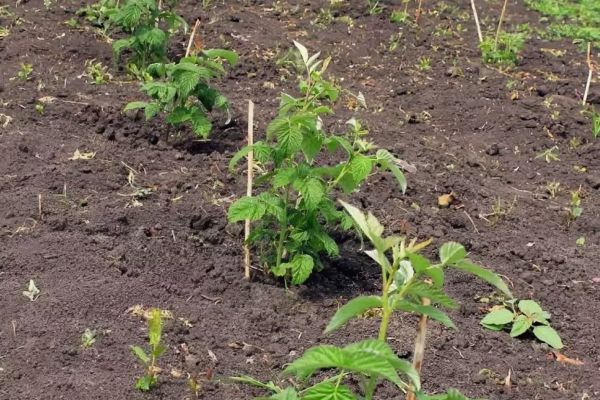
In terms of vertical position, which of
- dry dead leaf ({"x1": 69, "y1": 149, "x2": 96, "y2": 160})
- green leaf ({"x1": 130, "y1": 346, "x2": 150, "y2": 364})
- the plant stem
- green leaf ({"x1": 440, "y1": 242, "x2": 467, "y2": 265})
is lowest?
dry dead leaf ({"x1": 69, "y1": 149, "x2": 96, "y2": 160})

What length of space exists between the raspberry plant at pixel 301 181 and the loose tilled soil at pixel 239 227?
17 cm

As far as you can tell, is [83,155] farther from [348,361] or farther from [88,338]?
[348,361]

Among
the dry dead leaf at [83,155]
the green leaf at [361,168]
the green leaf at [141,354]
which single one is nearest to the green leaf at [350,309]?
the green leaf at [141,354]

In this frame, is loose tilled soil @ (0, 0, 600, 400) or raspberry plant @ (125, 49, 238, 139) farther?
raspberry plant @ (125, 49, 238, 139)

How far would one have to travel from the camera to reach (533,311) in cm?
356

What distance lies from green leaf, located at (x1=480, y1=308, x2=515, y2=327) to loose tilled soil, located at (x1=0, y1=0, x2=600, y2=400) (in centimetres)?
5

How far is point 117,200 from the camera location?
399 centimetres

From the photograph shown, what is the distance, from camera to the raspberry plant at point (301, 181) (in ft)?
10.7

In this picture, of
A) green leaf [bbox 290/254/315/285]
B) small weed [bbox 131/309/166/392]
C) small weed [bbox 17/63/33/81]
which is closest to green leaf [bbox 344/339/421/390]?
small weed [bbox 131/309/166/392]

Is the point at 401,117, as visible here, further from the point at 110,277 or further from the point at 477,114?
the point at 110,277

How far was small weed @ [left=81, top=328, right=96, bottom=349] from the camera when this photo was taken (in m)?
3.05

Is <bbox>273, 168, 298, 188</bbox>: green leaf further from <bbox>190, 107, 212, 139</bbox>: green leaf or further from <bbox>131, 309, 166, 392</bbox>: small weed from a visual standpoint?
<bbox>190, 107, 212, 139</bbox>: green leaf

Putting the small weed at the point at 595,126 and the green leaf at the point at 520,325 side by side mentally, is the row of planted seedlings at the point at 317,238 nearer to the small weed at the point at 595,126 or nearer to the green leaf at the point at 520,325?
the green leaf at the point at 520,325

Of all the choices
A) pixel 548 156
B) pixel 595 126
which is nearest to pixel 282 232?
pixel 548 156
